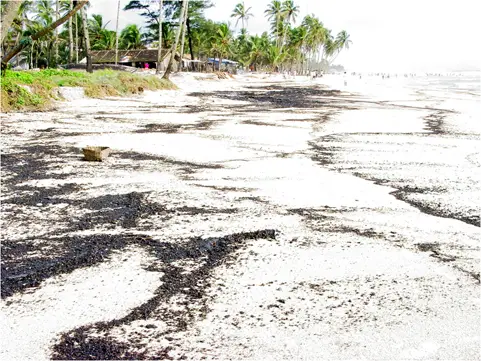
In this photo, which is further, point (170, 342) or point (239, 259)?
point (239, 259)

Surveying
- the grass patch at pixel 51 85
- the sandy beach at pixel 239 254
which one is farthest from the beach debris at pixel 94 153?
the grass patch at pixel 51 85

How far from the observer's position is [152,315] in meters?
2.68

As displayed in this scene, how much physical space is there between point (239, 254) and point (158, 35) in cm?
4913

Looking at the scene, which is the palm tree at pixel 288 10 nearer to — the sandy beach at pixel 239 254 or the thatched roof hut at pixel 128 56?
the thatched roof hut at pixel 128 56

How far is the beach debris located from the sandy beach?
137 mm

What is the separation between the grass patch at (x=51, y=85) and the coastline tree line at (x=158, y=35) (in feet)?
3.99

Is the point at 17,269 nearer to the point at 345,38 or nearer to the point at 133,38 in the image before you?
the point at 133,38

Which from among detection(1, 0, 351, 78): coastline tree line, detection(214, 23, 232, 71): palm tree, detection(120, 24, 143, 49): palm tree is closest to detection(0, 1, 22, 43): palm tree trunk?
detection(1, 0, 351, 78): coastline tree line

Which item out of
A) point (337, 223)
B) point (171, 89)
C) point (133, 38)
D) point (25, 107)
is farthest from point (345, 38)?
point (337, 223)

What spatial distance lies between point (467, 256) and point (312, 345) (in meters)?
1.78

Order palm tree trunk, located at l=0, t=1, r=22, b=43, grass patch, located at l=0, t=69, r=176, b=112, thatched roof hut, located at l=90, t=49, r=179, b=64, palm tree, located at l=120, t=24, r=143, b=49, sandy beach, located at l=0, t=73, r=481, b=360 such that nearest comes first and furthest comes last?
palm tree trunk, located at l=0, t=1, r=22, b=43
sandy beach, located at l=0, t=73, r=481, b=360
grass patch, located at l=0, t=69, r=176, b=112
thatched roof hut, located at l=90, t=49, r=179, b=64
palm tree, located at l=120, t=24, r=143, b=49

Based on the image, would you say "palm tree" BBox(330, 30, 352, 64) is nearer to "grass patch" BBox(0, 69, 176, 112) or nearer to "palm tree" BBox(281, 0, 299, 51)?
"palm tree" BBox(281, 0, 299, 51)

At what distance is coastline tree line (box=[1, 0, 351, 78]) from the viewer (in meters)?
13.8

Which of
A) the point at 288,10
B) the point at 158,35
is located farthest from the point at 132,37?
the point at 288,10
